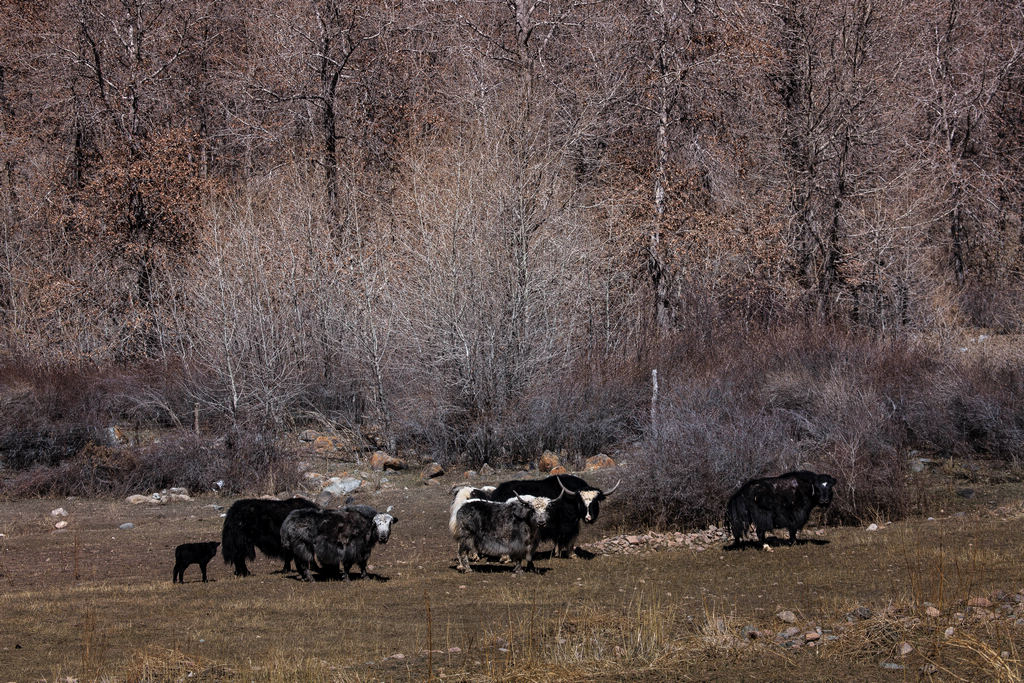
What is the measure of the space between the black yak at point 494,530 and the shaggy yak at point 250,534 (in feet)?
7.38

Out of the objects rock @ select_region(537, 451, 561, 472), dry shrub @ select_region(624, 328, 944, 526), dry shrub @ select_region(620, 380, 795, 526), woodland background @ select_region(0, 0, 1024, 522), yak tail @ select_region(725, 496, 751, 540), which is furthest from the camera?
woodland background @ select_region(0, 0, 1024, 522)

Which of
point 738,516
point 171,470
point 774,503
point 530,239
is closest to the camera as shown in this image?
point 774,503

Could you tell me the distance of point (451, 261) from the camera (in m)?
26.7

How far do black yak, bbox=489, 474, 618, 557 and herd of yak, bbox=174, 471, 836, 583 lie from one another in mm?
14

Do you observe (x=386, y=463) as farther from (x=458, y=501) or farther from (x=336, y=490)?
(x=458, y=501)

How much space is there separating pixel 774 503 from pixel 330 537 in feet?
19.0

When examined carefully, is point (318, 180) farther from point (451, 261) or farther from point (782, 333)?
point (782, 333)

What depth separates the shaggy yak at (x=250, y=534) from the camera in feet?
46.7

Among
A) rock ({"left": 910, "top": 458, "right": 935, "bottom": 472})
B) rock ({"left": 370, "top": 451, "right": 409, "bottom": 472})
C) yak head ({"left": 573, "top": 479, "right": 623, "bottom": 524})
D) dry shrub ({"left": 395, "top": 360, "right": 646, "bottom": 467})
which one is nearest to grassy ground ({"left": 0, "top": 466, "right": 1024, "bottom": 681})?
yak head ({"left": 573, "top": 479, "right": 623, "bottom": 524})

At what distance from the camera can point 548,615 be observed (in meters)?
11.1

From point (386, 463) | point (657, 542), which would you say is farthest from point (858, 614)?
point (386, 463)

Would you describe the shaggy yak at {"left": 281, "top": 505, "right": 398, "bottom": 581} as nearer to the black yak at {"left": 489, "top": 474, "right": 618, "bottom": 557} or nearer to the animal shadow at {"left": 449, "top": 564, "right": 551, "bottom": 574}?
the animal shadow at {"left": 449, "top": 564, "right": 551, "bottom": 574}

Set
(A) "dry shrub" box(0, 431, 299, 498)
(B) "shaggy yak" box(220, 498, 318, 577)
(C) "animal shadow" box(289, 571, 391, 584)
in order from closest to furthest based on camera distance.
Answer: (C) "animal shadow" box(289, 571, 391, 584) < (B) "shaggy yak" box(220, 498, 318, 577) < (A) "dry shrub" box(0, 431, 299, 498)

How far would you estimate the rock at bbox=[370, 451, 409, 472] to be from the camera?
81.3 ft
